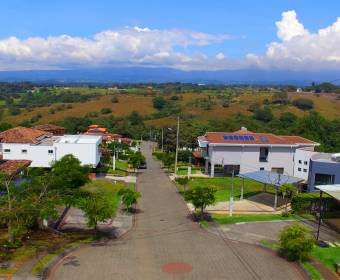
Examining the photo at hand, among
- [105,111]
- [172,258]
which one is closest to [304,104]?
[105,111]

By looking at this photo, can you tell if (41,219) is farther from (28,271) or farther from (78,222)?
(28,271)

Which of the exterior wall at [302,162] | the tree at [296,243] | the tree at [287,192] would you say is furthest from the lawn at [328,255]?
the exterior wall at [302,162]

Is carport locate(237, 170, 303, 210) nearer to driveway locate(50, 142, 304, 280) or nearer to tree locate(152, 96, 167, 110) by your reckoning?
driveway locate(50, 142, 304, 280)

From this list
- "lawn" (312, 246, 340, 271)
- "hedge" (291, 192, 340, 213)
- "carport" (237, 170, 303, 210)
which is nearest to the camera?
"lawn" (312, 246, 340, 271)

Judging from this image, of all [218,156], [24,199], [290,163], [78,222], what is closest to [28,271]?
[24,199]

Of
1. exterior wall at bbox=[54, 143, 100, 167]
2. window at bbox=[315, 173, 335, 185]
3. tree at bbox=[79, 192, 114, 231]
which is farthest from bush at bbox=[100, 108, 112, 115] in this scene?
tree at bbox=[79, 192, 114, 231]
